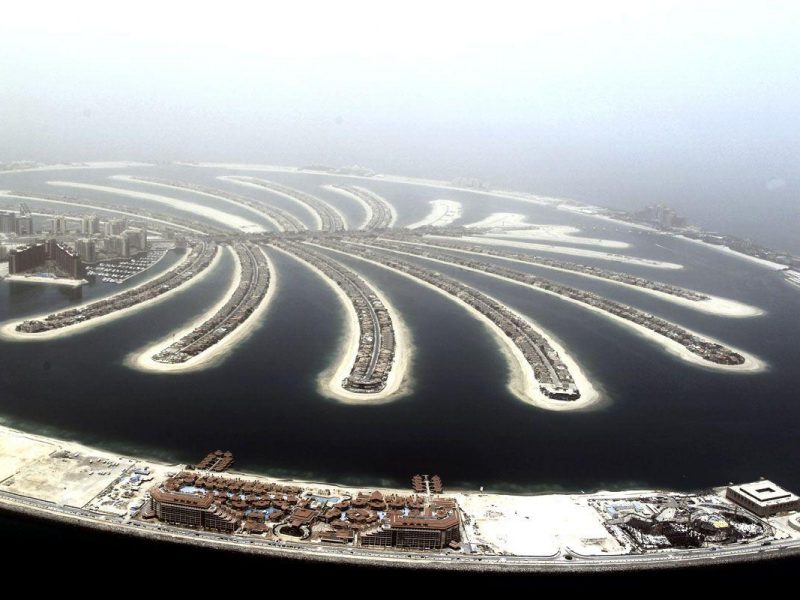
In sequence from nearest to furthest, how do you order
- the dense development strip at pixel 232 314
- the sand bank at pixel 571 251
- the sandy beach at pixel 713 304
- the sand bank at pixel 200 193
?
the dense development strip at pixel 232 314, the sandy beach at pixel 713 304, the sand bank at pixel 571 251, the sand bank at pixel 200 193

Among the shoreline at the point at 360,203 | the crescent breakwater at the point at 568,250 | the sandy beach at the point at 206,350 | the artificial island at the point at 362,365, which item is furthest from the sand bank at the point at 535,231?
the sandy beach at the point at 206,350

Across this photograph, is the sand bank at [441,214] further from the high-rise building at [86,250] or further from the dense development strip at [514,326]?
the high-rise building at [86,250]

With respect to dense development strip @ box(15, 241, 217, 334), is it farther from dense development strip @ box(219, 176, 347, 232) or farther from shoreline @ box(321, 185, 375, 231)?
shoreline @ box(321, 185, 375, 231)

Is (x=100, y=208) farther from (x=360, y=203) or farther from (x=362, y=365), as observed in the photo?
(x=362, y=365)

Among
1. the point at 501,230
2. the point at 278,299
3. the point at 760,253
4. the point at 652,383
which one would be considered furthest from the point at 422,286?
the point at 760,253

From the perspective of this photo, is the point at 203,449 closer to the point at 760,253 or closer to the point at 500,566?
the point at 500,566

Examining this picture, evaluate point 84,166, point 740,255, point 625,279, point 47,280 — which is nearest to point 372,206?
point 625,279
